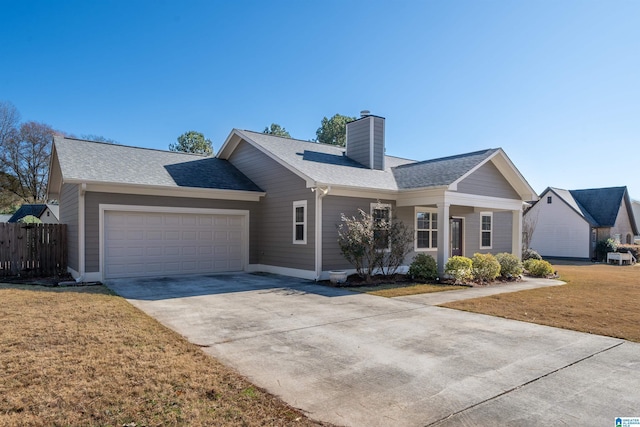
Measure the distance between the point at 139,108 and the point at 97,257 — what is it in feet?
67.1

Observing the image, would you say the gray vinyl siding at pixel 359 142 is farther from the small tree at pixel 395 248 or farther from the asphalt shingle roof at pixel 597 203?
the asphalt shingle roof at pixel 597 203

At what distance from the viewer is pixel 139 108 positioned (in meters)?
28.8

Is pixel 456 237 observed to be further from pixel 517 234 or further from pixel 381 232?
pixel 381 232

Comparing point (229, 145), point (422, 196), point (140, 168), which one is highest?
point (229, 145)

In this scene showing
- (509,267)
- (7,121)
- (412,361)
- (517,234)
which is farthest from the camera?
(7,121)

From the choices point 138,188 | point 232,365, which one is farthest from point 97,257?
point 232,365

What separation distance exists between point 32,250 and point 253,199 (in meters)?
7.28

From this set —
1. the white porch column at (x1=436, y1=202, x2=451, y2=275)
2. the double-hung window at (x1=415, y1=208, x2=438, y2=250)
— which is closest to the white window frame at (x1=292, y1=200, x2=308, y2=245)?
the white porch column at (x1=436, y1=202, x2=451, y2=275)

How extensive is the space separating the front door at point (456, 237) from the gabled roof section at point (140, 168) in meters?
8.56

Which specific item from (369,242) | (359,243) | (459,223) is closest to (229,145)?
(359,243)

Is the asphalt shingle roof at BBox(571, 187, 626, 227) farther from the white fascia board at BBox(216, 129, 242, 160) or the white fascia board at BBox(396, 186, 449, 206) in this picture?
the white fascia board at BBox(216, 129, 242, 160)

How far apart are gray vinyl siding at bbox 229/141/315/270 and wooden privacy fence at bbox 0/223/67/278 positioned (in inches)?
263

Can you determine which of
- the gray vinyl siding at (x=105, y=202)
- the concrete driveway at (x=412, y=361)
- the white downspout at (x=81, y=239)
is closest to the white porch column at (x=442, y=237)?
the concrete driveway at (x=412, y=361)

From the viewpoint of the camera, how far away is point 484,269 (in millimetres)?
12914
